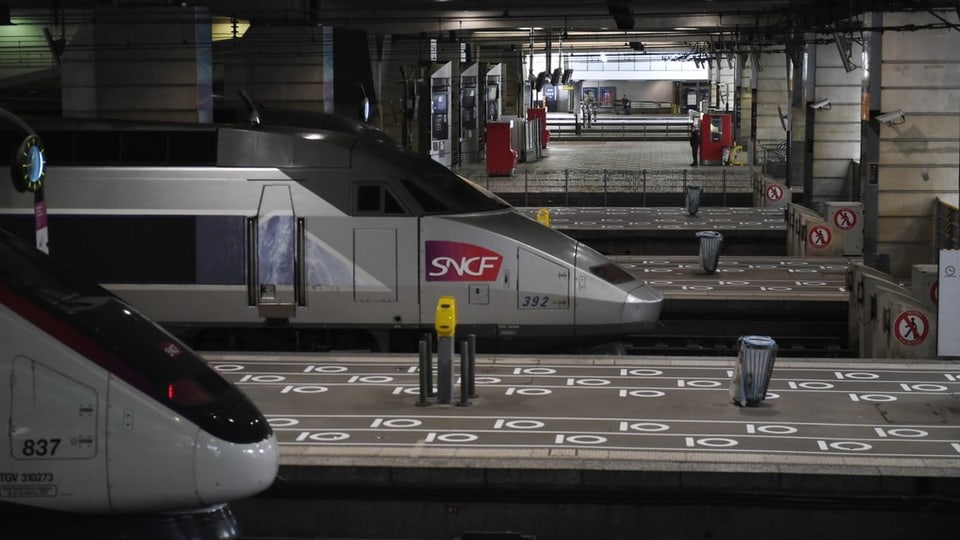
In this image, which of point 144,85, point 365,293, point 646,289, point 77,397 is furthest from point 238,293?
point 144,85

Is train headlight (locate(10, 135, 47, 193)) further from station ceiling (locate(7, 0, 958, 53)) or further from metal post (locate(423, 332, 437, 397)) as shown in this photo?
station ceiling (locate(7, 0, 958, 53))

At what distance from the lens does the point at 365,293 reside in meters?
17.7

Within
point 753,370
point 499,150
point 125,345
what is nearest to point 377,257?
point 753,370

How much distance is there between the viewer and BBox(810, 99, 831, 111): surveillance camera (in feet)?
125

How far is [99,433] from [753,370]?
7.67 meters

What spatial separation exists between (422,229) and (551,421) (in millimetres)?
4267

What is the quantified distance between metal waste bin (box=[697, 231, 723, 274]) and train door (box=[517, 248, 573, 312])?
9.43 metres

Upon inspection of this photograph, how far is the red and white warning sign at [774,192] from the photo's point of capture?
39.1m

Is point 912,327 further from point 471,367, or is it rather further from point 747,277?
point 747,277

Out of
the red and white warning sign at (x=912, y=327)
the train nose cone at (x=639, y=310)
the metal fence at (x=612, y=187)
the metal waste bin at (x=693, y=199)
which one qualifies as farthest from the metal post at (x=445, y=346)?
the metal fence at (x=612, y=187)

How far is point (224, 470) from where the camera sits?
348 inches

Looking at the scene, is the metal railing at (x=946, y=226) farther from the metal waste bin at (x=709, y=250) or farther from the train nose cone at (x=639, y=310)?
the train nose cone at (x=639, y=310)

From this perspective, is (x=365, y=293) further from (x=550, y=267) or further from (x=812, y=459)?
(x=812, y=459)

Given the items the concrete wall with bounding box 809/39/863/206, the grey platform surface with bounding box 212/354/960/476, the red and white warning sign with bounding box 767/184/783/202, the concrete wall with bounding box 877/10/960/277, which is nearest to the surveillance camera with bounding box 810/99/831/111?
the concrete wall with bounding box 809/39/863/206
